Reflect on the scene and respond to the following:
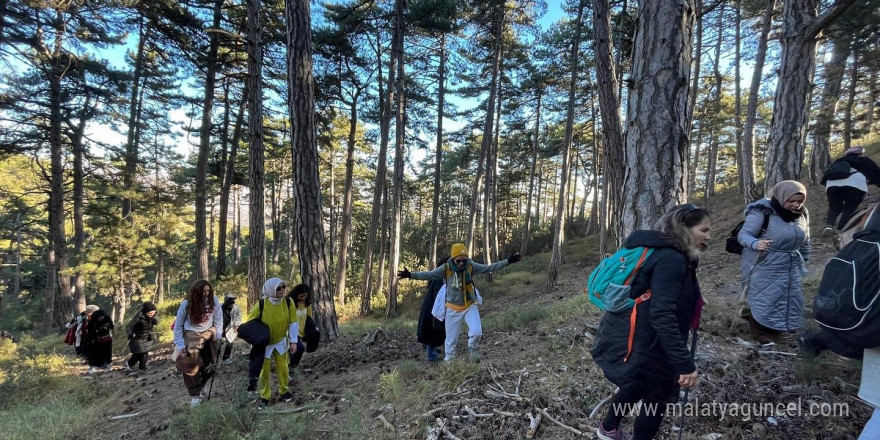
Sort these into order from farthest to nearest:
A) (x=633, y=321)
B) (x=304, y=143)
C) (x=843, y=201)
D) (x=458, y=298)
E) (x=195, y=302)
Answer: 1. (x=304, y=143)
2. (x=458, y=298)
3. (x=195, y=302)
4. (x=843, y=201)
5. (x=633, y=321)

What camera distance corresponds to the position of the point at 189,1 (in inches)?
399

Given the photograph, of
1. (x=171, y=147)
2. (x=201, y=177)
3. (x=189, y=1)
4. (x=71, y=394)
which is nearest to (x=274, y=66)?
(x=189, y=1)

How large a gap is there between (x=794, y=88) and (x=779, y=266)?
4452 mm

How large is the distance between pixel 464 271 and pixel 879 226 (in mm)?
3794

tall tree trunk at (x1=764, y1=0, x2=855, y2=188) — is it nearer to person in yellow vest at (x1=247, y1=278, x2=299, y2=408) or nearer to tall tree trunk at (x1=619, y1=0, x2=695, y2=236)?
tall tree trunk at (x1=619, y1=0, x2=695, y2=236)

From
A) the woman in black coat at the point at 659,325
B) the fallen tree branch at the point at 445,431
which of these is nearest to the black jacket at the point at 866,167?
the woman in black coat at the point at 659,325

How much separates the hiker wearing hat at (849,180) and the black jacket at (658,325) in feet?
12.1

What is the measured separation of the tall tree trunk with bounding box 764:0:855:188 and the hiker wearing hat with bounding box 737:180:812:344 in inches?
123

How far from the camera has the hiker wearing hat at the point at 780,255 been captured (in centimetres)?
365

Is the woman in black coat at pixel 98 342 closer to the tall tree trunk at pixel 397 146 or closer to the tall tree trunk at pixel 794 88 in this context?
the tall tree trunk at pixel 397 146

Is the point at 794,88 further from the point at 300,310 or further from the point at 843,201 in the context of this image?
the point at 300,310

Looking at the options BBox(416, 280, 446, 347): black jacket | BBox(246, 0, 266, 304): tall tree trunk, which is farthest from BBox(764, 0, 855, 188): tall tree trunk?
BBox(246, 0, 266, 304): tall tree trunk

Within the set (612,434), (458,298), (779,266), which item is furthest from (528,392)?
(779,266)

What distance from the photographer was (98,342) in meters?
7.88
